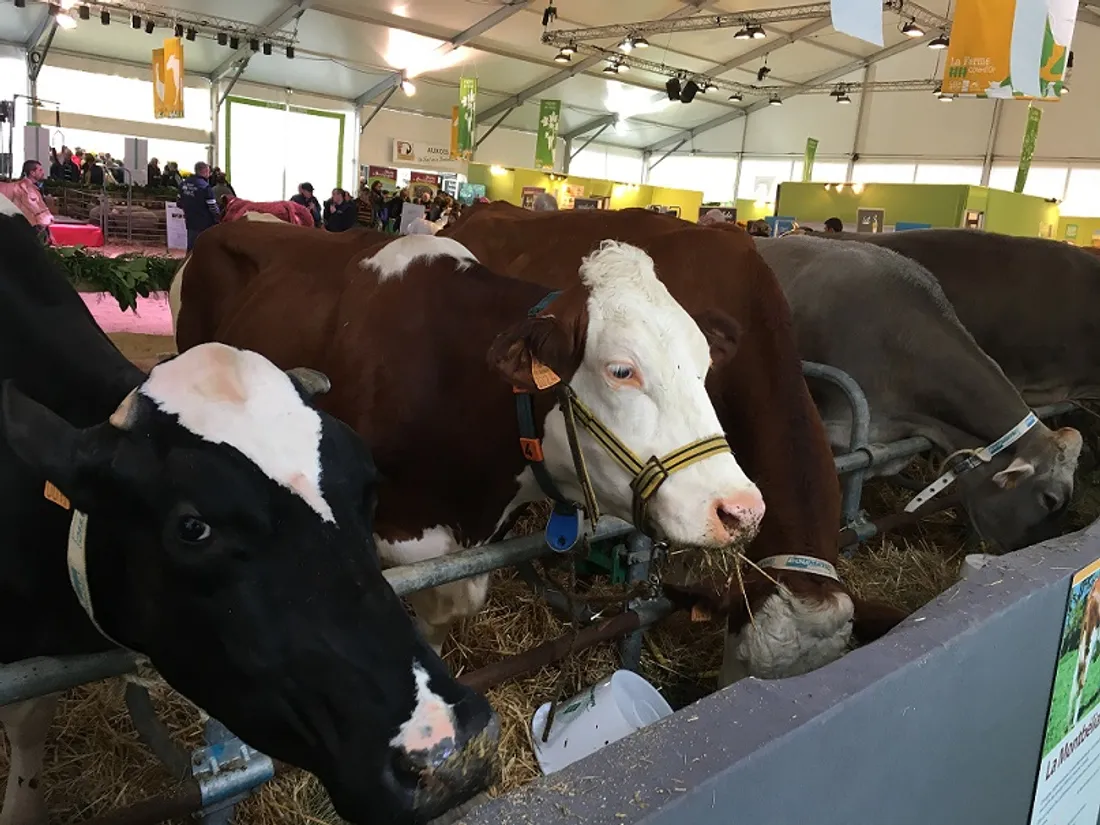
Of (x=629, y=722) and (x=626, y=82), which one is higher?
(x=626, y=82)

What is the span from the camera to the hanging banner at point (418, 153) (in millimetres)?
25219

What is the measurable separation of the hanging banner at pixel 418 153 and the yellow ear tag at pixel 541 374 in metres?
24.7

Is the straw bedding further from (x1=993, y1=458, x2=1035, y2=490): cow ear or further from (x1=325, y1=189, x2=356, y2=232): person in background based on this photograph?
(x1=325, y1=189, x2=356, y2=232): person in background

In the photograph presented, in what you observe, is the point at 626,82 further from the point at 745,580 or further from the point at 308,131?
the point at 745,580

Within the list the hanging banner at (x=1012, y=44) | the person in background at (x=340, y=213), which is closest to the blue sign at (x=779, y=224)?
the person in background at (x=340, y=213)

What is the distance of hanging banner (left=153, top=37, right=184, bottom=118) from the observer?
15.6 m

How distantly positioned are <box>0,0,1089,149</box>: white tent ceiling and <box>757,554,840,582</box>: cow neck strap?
18629mm

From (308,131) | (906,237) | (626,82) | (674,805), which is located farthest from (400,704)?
(626,82)

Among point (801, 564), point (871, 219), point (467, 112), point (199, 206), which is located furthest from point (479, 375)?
point (467, 112)

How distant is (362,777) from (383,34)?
21.3m

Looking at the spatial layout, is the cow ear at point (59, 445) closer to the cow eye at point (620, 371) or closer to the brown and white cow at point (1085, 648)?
the cow eye at point (620, 371)

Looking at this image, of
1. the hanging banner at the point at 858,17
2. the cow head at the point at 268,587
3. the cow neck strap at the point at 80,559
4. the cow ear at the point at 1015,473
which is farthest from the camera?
→ the cow ear at the point at 1015,473

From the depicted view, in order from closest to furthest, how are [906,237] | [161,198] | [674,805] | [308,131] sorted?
[674,805] → [906,237] → [161,198] → [308,131]

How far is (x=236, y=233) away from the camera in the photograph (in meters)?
3.77
